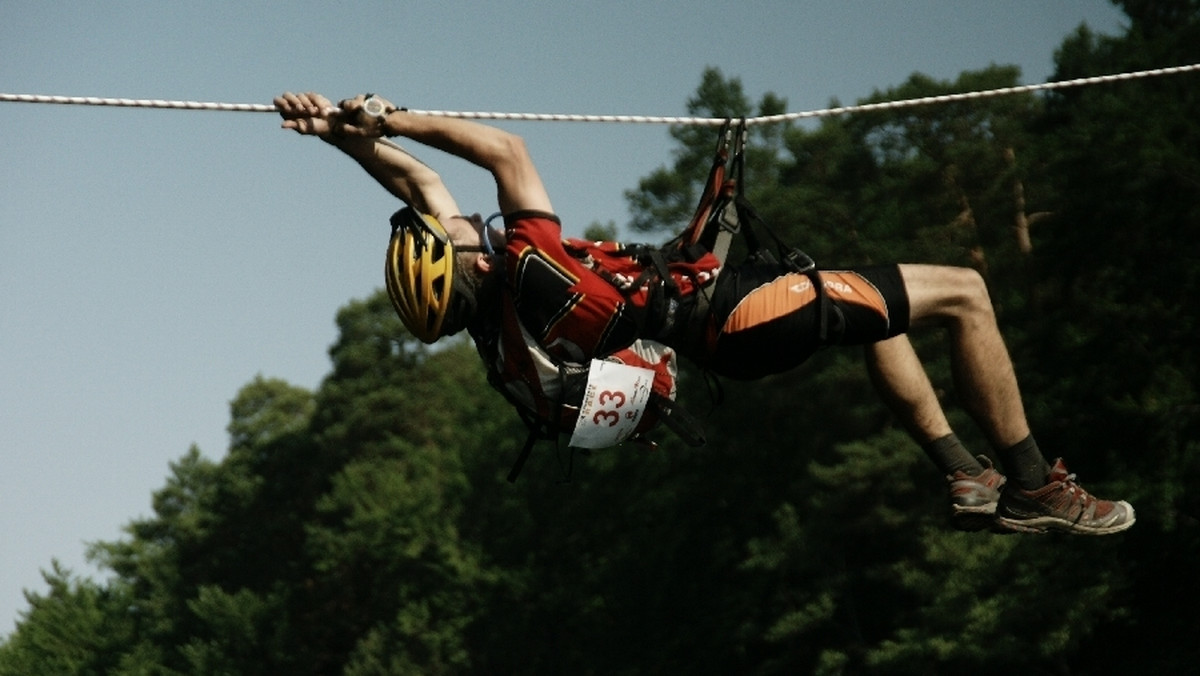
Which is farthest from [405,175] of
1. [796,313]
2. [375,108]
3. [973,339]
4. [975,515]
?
[975,515]

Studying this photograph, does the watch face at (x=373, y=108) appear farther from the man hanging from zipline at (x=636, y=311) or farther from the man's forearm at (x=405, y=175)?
the man's forearm at (x=405, y=175)

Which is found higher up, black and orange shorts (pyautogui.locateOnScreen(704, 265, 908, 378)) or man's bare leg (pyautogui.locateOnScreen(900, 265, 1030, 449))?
black and orange shorts (pyautogui.locateOnScreen(704, 265, 908, 378))

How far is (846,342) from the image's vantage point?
21.5 ft

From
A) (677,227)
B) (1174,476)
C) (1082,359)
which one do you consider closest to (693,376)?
(677,227)

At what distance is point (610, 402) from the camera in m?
6.54

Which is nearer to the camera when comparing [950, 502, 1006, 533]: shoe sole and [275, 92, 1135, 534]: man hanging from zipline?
[275, 92, 1135, 534]: man hanging from zipline

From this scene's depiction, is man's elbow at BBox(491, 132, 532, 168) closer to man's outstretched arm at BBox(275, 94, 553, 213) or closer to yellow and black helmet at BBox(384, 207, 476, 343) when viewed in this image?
man's outstretched arm at BBox(275, 94, 553, 213)

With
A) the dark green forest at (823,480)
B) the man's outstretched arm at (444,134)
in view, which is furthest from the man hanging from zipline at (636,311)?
the dark green forest at (823,480)

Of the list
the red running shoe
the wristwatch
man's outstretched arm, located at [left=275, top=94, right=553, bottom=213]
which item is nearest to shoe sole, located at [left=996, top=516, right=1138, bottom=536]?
the red running shoe

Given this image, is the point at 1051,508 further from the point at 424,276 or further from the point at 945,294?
the point at 424,276

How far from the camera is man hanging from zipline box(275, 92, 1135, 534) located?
6328mm

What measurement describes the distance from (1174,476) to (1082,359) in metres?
3.02

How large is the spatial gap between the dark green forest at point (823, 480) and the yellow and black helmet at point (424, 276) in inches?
633

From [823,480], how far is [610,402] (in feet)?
83.1
